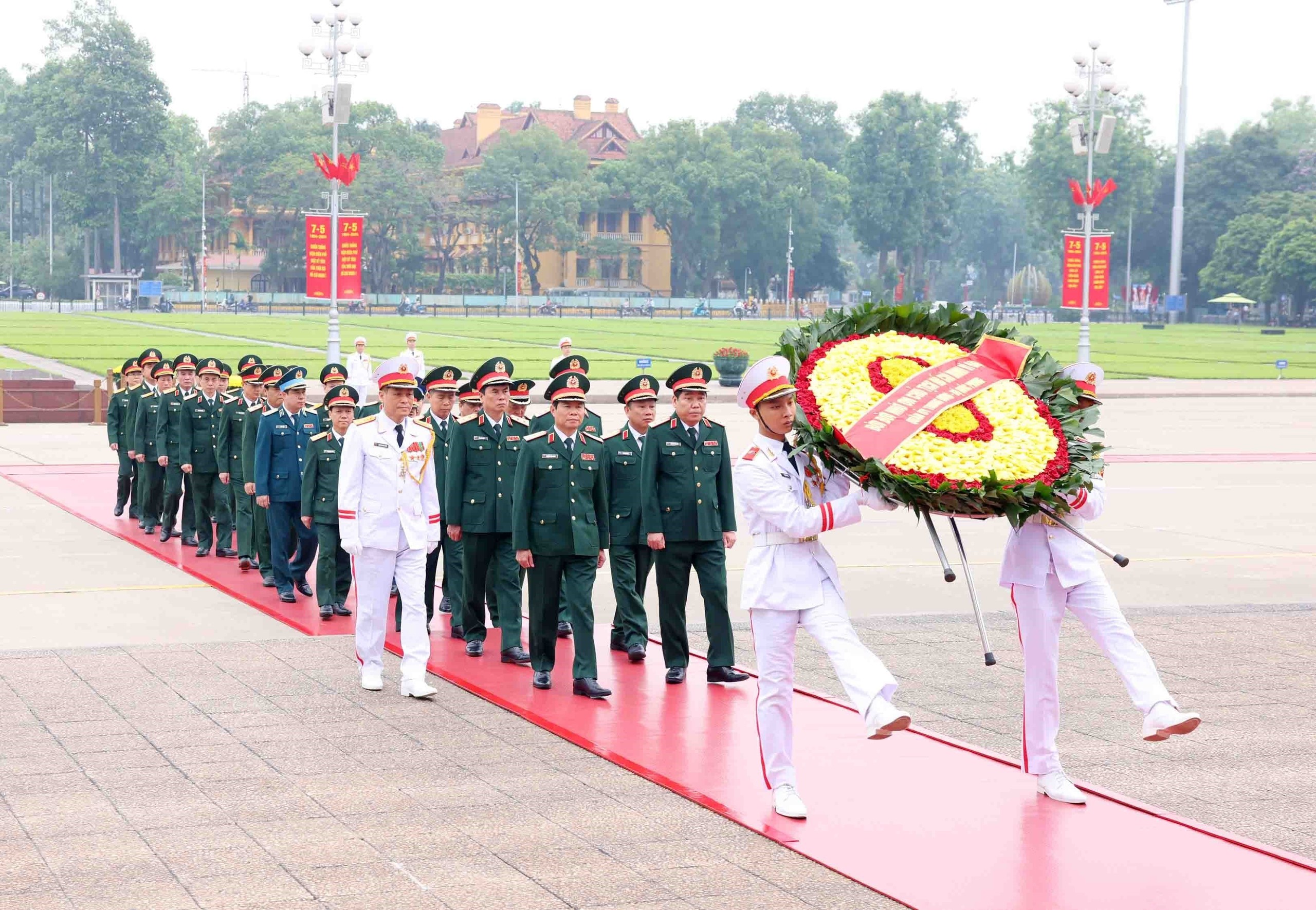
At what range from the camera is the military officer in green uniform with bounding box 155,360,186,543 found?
1395 cm

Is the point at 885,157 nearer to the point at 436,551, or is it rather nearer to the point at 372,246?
the point at 372,246

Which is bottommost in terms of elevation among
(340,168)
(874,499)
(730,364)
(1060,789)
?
(1060,789)

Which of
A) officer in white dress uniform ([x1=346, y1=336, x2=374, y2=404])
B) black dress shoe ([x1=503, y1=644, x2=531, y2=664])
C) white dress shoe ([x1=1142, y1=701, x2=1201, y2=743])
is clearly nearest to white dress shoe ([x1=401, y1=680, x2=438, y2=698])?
black dress shoe ([x1=503, y1=644, x2=531, y2=664])

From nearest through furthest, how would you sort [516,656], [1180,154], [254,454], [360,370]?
1. [516,656]
2. [254,454]
3. [360,370]
4. [1180,154]

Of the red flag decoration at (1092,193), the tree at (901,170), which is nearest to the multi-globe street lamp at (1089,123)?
the red flag decoration at (1092,193)

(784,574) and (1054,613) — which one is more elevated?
(784,574)

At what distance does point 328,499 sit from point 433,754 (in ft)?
12.4

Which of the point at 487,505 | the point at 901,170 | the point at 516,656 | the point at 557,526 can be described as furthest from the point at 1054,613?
the point at 901,170

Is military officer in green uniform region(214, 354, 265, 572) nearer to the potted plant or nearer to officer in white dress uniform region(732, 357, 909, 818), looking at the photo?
officer in white dress uniform region(732, 357, 909, 818)

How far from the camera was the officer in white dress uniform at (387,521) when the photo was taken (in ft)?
28.1

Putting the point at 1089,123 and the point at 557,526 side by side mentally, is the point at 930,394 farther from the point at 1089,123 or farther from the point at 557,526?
the point at 1089,123

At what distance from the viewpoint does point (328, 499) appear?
10633 millimetres

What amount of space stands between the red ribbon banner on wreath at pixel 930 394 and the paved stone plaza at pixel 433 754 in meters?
1.56

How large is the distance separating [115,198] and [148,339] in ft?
186
